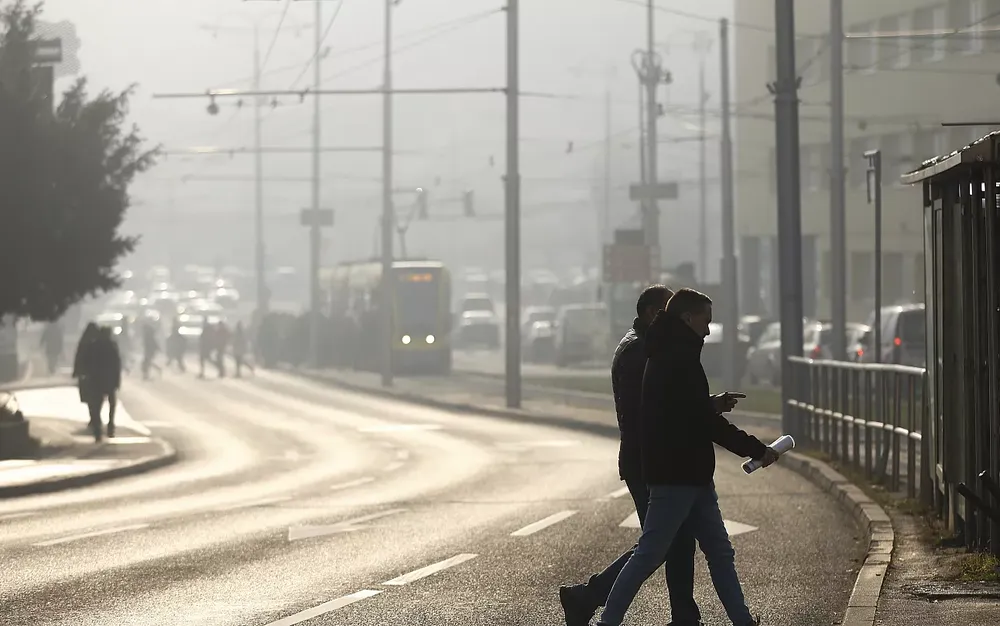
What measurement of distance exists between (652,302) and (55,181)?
1919 centimetres

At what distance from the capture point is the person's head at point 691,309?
8.12m

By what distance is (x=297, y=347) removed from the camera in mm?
65312

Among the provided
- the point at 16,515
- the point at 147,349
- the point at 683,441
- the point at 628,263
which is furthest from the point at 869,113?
the point at 683,441

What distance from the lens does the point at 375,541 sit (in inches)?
540

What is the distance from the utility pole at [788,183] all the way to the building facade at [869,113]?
1246 inches

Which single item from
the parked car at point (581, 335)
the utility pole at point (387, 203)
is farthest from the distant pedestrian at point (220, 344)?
the parked car at point (581, 335)

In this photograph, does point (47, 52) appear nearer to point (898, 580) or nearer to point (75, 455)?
point (75, 455)

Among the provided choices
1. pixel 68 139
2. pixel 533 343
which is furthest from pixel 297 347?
pixel 68 139

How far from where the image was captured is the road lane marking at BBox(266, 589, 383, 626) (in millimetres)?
9570

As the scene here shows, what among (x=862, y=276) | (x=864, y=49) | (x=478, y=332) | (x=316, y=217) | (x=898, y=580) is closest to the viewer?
(x=898, y=580)

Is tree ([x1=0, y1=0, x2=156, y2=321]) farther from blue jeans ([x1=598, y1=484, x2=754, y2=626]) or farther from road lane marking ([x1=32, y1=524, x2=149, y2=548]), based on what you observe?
blue jeans ([x1=598, y1=484, x2=754, y2=626])

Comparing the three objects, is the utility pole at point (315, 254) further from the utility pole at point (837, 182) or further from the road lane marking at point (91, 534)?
the road lane marking at point (91, 534)

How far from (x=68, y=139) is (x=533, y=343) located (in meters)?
43.8

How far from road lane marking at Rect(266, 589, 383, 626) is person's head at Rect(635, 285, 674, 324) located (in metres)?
2.36
